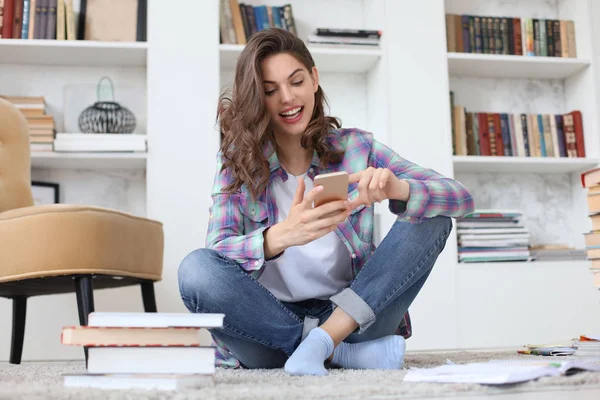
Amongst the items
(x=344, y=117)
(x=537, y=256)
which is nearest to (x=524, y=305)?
(x=537, y=256)

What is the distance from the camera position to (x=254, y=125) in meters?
1.68

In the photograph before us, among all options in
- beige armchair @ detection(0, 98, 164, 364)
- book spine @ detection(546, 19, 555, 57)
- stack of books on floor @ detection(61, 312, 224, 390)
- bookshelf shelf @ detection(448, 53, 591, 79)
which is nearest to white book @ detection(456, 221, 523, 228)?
bookshelf shelf @ detection(448, 53, 591, 79)

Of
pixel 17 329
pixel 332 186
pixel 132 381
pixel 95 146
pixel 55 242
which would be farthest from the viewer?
pixel 95 146

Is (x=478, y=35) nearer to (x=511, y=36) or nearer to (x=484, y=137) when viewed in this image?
(x=511, y=36)

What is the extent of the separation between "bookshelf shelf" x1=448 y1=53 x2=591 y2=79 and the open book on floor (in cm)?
226

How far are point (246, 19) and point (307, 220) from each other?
6.25 ft

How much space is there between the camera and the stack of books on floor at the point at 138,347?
1.04 meters

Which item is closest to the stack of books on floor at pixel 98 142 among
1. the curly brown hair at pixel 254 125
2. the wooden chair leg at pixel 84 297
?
the wooden chair leg at pixel 84 297

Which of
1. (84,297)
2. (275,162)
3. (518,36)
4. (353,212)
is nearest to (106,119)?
(84,297)

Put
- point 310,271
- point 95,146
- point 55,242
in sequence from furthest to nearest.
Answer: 1. point 95,146
2. point 55,242
3. point 310,271

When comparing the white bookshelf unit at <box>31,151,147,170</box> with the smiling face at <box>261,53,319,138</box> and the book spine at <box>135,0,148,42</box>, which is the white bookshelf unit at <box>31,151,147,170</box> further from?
the smiling face at <box>261,53,319,138</box>

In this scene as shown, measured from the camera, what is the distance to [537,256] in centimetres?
311

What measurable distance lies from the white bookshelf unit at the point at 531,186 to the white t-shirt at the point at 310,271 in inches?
56.3

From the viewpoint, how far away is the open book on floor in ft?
3.22
